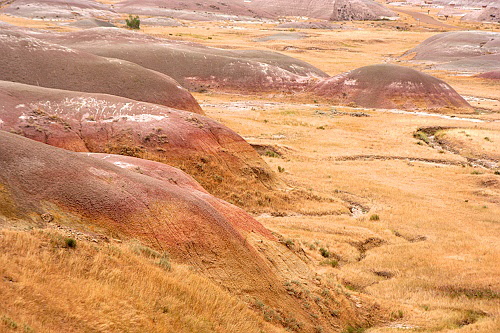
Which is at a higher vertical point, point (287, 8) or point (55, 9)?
→ point (287, 8)

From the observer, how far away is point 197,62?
62594mm

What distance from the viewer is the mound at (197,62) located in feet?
190

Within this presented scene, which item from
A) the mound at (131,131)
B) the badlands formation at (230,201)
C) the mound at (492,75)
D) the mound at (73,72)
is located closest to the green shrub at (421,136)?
the badlands formation at (230,201)

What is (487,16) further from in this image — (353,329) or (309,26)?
(353,329)

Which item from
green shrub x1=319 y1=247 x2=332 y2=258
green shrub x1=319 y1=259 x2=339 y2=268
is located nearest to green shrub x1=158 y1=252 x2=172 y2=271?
green shrub x1=319 y1=259 x2=339 y2=268

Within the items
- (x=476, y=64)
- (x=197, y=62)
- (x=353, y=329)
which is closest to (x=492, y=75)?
(x=476, y=64)

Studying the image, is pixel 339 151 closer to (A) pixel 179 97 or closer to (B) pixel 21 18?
(A) pixel 179 97

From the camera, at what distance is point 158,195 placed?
560 inches

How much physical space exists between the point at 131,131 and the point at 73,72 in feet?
36.1

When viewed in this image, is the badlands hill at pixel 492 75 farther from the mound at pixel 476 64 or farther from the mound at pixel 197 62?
the mound at pixel 197 62

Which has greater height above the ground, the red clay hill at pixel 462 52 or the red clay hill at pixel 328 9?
the red clay hill at pixel 328 9

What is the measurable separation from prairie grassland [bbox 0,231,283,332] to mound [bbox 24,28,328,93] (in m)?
47.0

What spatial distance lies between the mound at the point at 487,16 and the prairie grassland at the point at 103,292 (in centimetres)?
17986

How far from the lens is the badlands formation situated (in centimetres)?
1037
